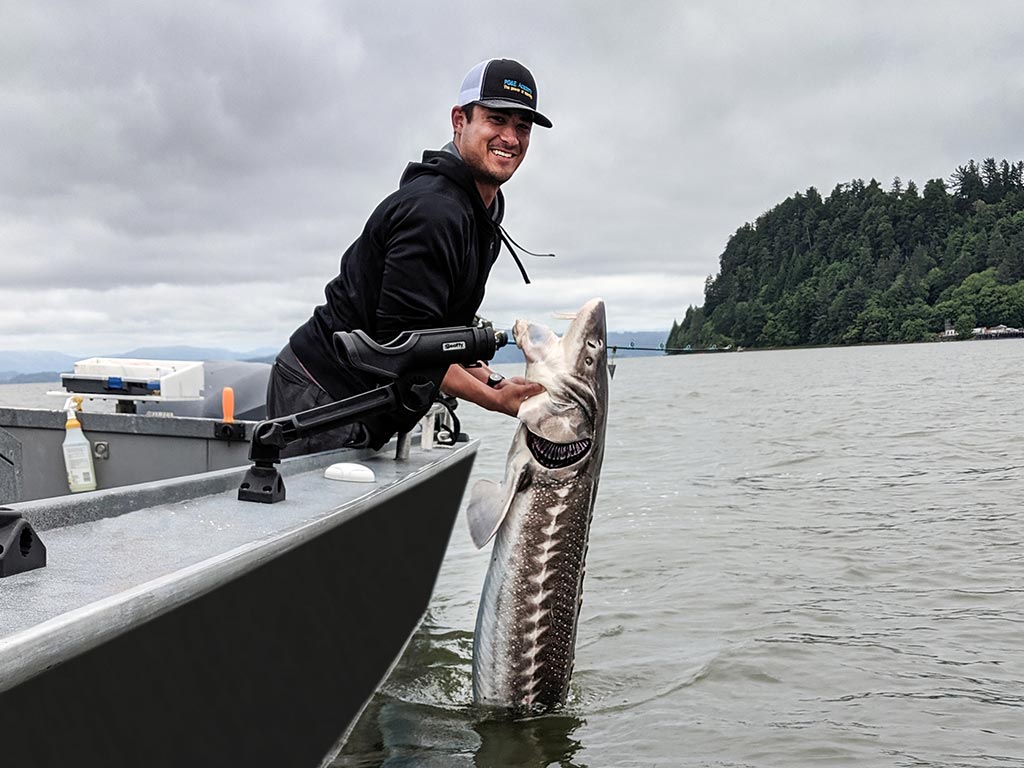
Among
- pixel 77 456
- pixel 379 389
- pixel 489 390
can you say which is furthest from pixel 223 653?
pixel 77 456

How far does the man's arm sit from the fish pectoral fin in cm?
30

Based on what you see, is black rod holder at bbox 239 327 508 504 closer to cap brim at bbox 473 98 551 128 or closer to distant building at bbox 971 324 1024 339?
cap brim at bbox 473 98 551 128

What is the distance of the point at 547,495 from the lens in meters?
3.73

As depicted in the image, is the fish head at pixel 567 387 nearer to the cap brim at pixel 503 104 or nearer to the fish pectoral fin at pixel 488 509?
the fish pectoral fin at pixel 488 509

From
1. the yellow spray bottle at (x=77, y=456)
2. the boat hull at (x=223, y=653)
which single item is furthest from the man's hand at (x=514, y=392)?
the yellow spray bottle at (x=77, y=456)

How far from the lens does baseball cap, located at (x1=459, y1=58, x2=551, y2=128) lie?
12.5ft

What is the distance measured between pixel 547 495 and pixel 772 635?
2.26 meters

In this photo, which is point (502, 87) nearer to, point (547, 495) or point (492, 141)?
point (492, 141)

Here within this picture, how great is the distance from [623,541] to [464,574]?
1581mm

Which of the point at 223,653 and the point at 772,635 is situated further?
the point at 772,635

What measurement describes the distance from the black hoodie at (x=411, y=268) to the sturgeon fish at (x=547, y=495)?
39 cm

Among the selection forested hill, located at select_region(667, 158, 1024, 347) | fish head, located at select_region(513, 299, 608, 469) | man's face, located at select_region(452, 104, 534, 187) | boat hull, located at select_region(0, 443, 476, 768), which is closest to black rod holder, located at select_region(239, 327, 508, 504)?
boat hull, located at select_region(0, 443, 476, 768)

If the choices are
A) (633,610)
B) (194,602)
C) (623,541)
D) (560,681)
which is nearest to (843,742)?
(560,681)

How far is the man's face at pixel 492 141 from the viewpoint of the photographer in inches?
154
